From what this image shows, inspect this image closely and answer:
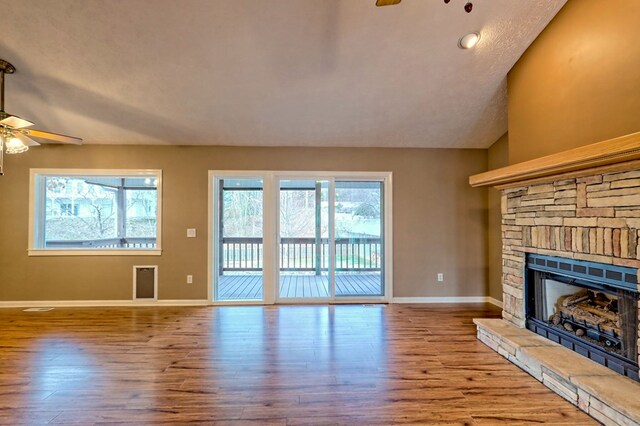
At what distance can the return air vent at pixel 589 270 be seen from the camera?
6.63 ft

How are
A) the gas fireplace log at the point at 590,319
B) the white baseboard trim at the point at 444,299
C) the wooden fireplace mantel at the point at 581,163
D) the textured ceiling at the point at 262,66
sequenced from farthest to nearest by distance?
the white baseboard trim at the point at 444,299, the textured ceiling at the point at 262,66, the gas fireplace log at the point at 590,319, the wooden fireplace mantel at the point at 581,163

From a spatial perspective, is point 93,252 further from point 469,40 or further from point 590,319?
point 590,319

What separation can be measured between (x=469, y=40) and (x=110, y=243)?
5.43 metres

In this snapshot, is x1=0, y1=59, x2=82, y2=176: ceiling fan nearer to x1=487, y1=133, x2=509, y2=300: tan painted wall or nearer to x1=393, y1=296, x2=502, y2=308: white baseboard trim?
x1=393, y1=296, x2=502, y2=308: white baseboard trim

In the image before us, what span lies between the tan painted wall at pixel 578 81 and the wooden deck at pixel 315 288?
2.64 meters

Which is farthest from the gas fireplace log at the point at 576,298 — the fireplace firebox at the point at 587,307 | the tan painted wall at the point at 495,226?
the tan painted wall at the point at 495,226

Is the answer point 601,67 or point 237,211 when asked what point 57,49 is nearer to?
point 237,211

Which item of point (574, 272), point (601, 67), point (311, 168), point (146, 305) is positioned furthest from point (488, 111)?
point (146, 305)

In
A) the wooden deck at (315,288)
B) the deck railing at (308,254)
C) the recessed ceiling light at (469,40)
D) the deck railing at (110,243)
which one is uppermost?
the recessed ceiling light at (469,40)

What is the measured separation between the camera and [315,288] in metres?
4.86

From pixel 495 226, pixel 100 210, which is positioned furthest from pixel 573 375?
pixel 100 210

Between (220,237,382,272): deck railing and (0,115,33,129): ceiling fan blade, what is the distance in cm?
274

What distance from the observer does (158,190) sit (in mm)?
4375

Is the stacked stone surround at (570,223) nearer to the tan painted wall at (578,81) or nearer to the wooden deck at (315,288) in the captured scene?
the tan painted wall at (578,81)
